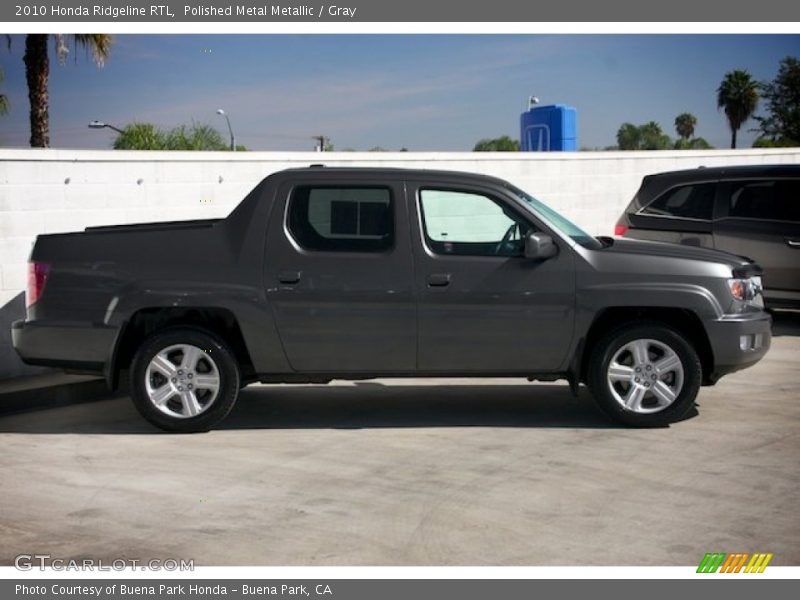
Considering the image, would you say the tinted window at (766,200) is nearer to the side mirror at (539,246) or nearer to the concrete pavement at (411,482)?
the concrete pavement at (411,482)

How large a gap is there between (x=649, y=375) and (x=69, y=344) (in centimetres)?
413

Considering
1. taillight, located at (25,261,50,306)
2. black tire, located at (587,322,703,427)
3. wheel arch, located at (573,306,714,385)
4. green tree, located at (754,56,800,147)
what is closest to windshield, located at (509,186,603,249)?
wheel arch, located at (573,306,714,385)

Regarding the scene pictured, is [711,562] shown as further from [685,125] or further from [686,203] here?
[685,125]

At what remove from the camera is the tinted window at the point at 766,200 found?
12031 millimetres

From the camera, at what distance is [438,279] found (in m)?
7.67

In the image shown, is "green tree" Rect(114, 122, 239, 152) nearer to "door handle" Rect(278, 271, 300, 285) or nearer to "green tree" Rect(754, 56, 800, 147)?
"door handle" Rect(278, 271, 300, 285)

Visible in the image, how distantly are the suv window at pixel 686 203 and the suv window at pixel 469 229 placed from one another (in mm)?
5108

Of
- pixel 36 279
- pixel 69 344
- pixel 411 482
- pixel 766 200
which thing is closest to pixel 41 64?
pixel 766 200

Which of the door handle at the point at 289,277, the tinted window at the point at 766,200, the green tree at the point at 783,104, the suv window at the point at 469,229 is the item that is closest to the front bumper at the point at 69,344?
Answer: the door handle at the point at 289,277

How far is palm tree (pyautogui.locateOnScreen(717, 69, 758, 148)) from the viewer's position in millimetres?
82562

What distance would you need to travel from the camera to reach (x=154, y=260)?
780 centimetres

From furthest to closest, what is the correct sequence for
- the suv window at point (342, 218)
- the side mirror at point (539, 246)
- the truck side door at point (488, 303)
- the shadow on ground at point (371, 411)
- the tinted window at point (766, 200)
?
the tinted window at point (766, 200), the shadow on ground at point (371, 411), the suv window at point (342, 218), the truck side door at point (488, 303), the side mirror at point (539, 246)

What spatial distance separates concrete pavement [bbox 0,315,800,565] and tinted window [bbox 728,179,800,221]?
353 centimetres

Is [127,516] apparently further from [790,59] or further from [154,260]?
[790,59]
